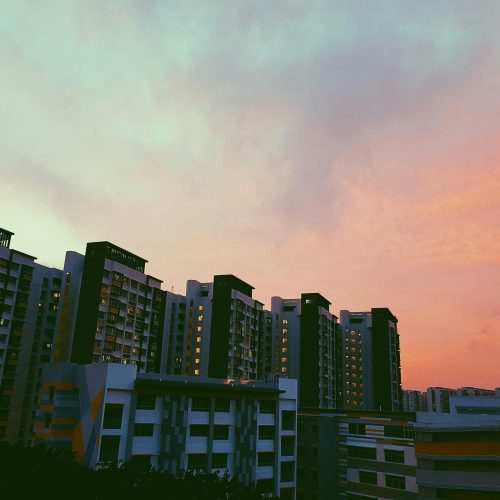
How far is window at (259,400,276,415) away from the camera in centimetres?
7150

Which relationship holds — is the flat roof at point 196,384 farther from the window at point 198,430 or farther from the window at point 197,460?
the window at point 197,460

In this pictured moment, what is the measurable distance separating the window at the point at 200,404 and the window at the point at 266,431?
10.2 metres

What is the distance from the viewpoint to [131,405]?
195 ft

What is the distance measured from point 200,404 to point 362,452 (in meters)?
28.8

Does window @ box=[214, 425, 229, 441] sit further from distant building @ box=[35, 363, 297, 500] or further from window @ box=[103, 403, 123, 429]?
window @ box=[103, 403, 123, 429]

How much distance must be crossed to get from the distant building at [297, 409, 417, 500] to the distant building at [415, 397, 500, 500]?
22544mm

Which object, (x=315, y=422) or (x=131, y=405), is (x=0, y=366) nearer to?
(x=131, y=405)

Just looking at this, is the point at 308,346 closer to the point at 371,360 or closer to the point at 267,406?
the point at 371,360

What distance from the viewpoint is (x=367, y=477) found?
7394 centimetres

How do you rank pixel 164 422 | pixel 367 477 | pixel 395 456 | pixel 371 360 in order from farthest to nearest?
pixel 371 360
pixel 367 477
pixel 395 456
pixel 164 422

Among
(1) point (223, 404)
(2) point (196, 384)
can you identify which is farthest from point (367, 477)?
(2) point (196, 384)

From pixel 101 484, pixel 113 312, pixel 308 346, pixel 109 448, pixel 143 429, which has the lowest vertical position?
pixel 109 448

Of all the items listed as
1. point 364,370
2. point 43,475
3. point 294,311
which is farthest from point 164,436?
point 364,370

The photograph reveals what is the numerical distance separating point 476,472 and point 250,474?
32280 mm
